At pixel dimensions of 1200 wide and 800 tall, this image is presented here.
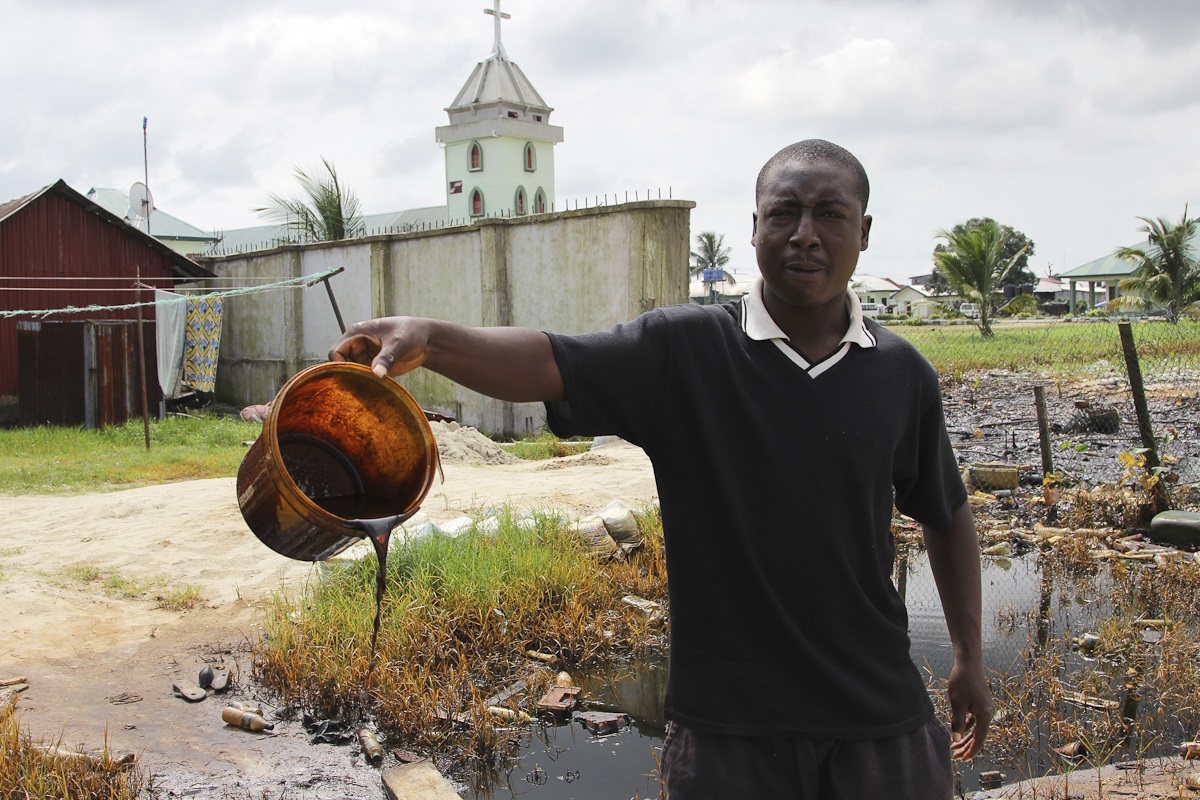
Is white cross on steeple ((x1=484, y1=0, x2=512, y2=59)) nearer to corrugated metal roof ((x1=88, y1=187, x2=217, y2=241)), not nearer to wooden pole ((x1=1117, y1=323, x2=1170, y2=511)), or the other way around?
corrugated metal roof ((x1=88, y1=187, x2=217, y2=241))

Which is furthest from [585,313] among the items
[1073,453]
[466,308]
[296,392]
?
[296,392]

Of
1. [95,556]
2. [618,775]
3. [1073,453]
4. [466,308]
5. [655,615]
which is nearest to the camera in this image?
[618,775]

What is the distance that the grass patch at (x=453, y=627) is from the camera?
4355 millimetres

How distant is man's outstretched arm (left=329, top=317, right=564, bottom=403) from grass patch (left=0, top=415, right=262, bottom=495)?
846cm

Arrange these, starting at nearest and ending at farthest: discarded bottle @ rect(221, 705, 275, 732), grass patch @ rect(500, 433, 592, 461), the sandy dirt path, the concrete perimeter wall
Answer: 1. the sandy dirt path
2. discarded bottle @ rect(221, 705, 275, 732)
3. the concrete perimeter wall
4. grass patch @ rect(500, 433, 592, 461)

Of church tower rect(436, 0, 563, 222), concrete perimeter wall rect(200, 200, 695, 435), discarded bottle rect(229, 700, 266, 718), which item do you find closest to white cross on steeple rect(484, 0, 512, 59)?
church tower rect(436, 0, 563, 222)

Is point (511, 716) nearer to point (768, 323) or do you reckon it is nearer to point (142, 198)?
point (768, 323)

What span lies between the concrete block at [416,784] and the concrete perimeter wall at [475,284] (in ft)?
25.3

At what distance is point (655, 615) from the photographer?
5.62 m

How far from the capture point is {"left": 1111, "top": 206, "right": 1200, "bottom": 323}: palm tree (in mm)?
29453

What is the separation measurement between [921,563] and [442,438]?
5503mm

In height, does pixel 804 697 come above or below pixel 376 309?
below

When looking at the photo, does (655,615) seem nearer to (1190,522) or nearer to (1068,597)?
(1068,597)

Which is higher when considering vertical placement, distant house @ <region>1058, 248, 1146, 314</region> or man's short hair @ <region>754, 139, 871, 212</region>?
distant house @ <region>1058, 248, 1146, 314</region>
